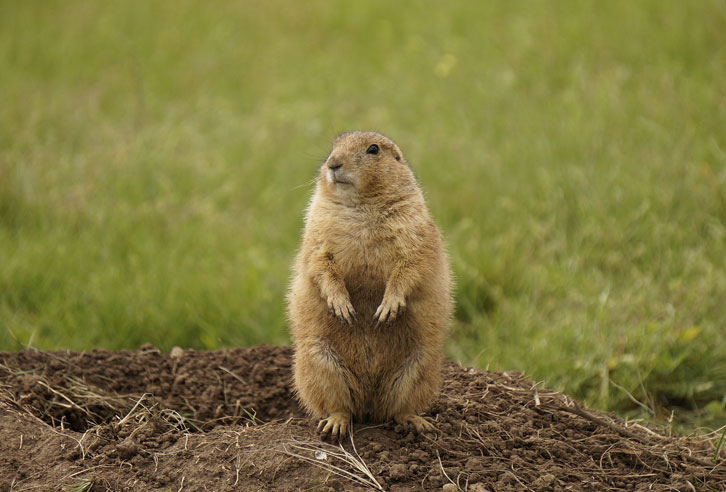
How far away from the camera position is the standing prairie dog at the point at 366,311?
12.6 ft

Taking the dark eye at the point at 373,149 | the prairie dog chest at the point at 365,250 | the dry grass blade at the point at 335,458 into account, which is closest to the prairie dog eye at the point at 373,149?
the dark eye at the point at 373,149

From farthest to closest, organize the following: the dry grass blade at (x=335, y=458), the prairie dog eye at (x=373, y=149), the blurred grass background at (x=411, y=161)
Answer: the blurred grass background at (x=411, y=161), the prairie dog eye at (x=373, y=149), the dry grass blade at (x=335, y=458)

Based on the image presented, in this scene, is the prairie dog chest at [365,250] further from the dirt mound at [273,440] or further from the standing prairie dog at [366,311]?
the dirt mound at [273,440]

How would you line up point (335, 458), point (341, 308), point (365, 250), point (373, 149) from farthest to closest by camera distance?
point (373, 149) < point (365, 250) < point (341, 308) < point (335, 458)

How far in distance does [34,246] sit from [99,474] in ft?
11.5

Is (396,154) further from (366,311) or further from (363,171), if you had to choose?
(366,311)

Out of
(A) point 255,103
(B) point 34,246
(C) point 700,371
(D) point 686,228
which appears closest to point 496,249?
(D) point 686,228

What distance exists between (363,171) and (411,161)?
13.8 feet

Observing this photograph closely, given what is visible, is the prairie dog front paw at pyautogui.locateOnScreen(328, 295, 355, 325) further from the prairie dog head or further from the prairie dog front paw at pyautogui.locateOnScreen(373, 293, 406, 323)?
the prairie dog head

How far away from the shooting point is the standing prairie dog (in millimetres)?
3842

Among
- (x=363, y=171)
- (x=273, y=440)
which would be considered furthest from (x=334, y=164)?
(x=273, y=440)

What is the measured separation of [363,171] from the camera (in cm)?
398

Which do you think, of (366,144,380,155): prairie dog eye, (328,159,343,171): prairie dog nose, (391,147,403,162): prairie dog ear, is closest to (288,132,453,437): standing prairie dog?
(328,159,343,171): prairie dog nose

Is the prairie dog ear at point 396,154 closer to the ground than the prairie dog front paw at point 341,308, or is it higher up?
higher up
